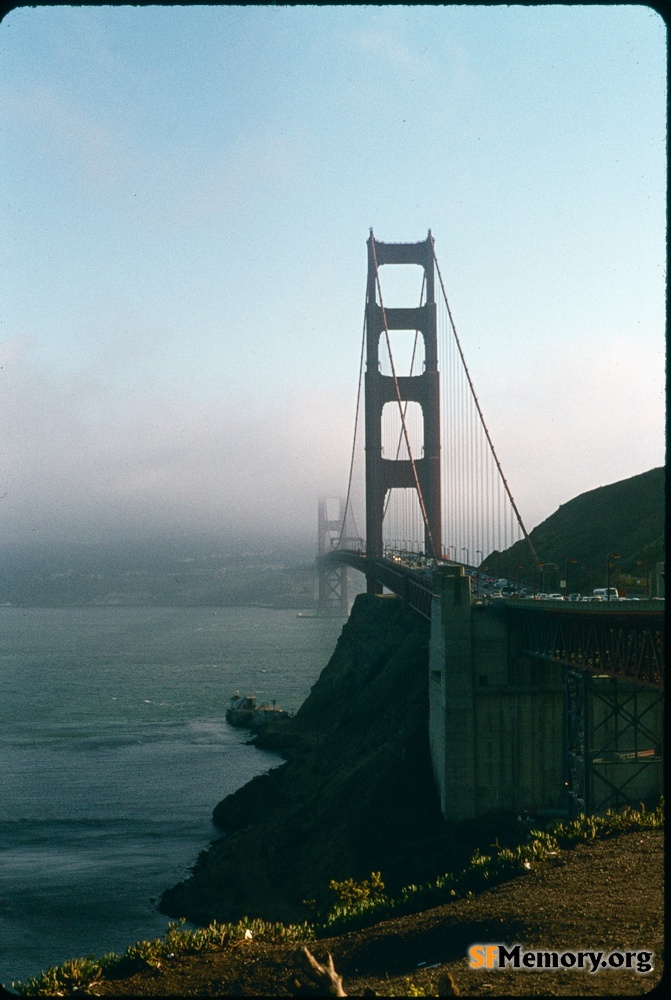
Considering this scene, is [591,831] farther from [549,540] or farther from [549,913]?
[549,540]

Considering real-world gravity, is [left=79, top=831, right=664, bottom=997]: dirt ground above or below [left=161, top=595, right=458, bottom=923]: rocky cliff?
above

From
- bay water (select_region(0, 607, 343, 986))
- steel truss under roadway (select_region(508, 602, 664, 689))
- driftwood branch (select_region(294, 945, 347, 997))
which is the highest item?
steel truss under roadway (select_region(508, 602, 664, 689))

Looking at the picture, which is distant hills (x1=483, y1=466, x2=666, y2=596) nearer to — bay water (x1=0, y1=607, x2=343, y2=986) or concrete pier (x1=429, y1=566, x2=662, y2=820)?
concrete pier (x1=429, y1=566, x2=662, y2=820)

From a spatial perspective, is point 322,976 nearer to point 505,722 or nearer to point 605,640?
point 605,640

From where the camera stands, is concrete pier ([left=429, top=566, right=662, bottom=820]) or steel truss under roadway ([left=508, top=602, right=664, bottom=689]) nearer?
steel truss under roadway ([left=508, top=602, right=664, bottom=689])

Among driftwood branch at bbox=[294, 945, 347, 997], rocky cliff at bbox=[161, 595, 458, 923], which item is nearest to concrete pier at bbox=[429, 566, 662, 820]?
rocky cliff at bbox=[161, 595, 458, 923]

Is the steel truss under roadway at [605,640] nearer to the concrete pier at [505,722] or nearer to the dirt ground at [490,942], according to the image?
the concrete pier at [505,722]

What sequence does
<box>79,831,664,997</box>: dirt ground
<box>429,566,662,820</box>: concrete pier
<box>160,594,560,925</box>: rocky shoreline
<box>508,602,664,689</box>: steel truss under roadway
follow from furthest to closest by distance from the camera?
<box>429,566,662,820</box>: concrete pier
<box>160,594,560,925</box>: rocky shoreline
<box>508,602,664,689</box>: steel truss under roadway
<box>79,831,664,997</box>: dirt ground
